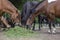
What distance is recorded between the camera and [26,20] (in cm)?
1548

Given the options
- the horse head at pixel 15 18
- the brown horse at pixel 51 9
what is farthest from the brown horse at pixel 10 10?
the brown horse at pixel 51 9

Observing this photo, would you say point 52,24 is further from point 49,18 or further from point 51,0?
point 51,0

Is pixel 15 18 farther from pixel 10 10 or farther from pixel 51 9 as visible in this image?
pixel 51 9

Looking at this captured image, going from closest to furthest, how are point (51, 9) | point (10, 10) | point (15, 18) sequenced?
point (15, 18) < point (10, 10) < point (51, 9)

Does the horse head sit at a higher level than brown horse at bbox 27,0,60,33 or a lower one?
lower

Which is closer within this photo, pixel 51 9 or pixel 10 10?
pixel 10 10

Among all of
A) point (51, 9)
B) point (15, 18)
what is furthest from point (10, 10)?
point (51, 9)

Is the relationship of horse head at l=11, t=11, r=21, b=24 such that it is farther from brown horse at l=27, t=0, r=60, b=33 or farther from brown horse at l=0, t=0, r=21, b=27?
brown horse at l=27, t=0, r=60, b=33

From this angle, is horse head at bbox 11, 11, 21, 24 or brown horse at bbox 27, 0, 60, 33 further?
brown horse at bbox 27, 0, 60, 33

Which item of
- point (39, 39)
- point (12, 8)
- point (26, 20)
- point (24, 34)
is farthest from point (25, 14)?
point (39, 39)

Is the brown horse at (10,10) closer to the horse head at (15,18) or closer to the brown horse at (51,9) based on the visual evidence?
the horse head at (15,18)

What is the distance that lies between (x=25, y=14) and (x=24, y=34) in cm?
518

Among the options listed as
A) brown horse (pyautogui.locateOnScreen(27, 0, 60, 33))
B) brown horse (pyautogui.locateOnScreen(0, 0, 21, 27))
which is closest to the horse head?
brown horse (pyautogui.locateOnScreen(0, 0, 21, 27))

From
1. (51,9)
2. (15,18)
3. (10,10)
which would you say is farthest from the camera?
(51,9)
